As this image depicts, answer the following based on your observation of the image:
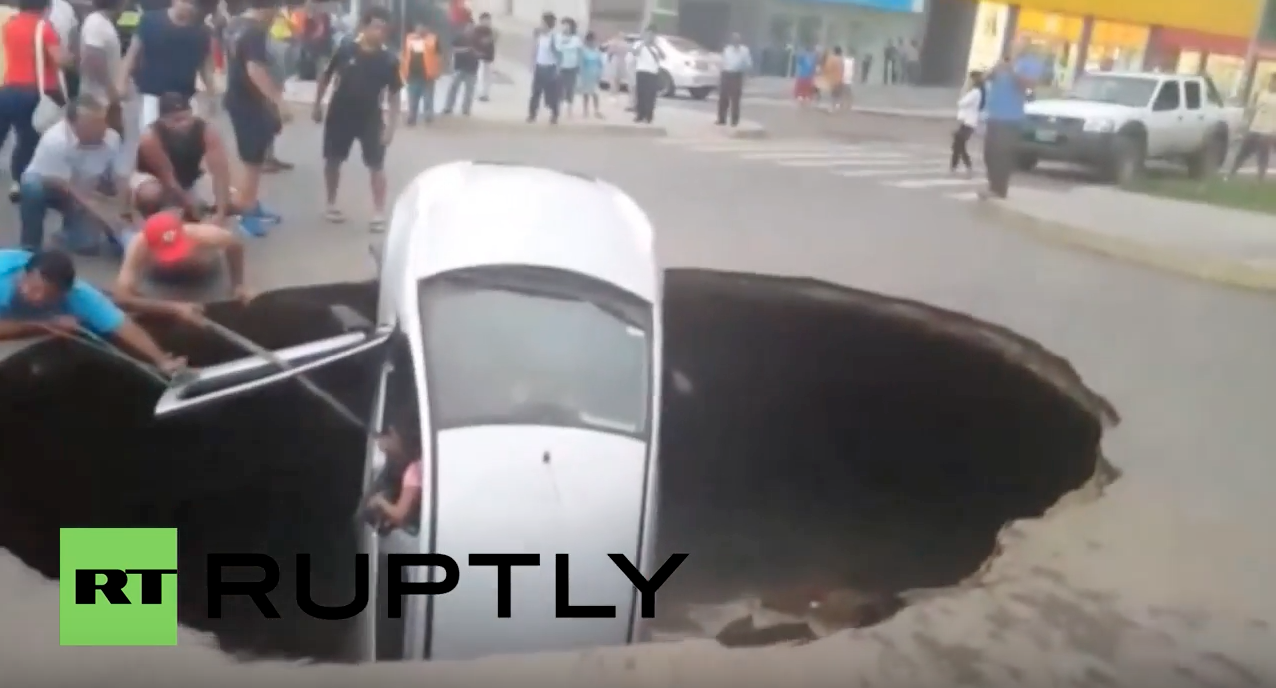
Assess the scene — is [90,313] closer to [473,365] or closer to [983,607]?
[473,365]

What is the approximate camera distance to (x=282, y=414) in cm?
243

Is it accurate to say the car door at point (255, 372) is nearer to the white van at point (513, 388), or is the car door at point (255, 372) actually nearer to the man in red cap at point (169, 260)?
the white van at point (513, 388)

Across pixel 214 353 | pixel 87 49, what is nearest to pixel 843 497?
pixel 214 353

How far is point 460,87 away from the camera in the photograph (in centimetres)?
250

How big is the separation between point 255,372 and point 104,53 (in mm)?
703

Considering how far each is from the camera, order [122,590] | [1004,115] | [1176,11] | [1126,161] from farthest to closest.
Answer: [1126,161] < [1004,115] < [1176,11] < [122,590]

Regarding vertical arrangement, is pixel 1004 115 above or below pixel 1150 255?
above

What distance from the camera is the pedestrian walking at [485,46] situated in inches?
98.0

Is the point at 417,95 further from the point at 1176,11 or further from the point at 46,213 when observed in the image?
the point at 1176,11

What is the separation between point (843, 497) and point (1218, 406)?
0.81 m

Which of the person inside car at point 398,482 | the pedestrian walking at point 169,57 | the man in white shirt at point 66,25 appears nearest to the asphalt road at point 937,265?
the pedestrian walking at point 169,57

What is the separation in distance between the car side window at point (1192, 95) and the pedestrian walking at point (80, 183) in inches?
87.3

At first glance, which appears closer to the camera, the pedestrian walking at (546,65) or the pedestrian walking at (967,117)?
the pedestrian walking at (546,65)

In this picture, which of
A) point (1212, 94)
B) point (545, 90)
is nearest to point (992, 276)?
point (1212, 94)
